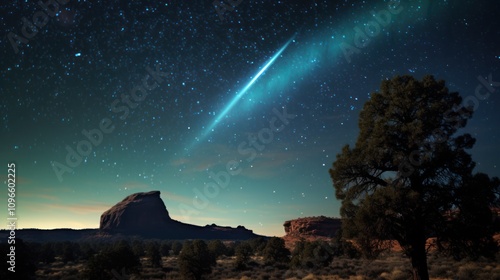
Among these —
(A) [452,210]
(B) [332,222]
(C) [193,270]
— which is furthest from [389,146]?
(B) [332,222]

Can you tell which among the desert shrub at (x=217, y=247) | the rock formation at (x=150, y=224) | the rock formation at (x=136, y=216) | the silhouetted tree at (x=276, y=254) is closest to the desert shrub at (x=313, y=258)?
the silhouetted tree at (x=276, y=254)

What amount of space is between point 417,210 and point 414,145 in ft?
7.97

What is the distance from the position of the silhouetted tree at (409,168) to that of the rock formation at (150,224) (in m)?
154

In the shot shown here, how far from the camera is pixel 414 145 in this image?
11.0 metres

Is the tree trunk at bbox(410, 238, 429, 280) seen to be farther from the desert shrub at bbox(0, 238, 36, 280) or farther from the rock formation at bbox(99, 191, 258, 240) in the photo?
the rock formation at bbox(99, 191, 258, 240)

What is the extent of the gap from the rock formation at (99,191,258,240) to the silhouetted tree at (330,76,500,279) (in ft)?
505

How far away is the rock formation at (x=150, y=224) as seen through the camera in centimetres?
Result: 15150

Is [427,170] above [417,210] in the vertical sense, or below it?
above

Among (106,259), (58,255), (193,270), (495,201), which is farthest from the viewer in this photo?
(58,255)

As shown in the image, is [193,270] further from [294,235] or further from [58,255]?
[294,235]

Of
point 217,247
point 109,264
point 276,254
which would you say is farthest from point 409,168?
point 217,247

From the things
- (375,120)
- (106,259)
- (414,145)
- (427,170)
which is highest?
(375,120)

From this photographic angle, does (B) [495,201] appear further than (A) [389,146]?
No

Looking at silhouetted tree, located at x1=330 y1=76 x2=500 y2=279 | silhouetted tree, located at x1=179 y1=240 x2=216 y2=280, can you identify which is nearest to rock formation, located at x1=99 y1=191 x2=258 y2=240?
silhouetted tree, located at x1=179 y1=240 x2=216 y2=280
